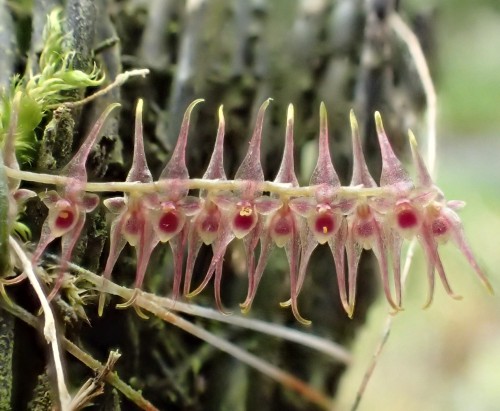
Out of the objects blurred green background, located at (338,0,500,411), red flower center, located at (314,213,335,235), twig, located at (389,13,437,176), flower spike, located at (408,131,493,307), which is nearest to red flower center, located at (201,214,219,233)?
red flower center, located at (314,213,335,235)

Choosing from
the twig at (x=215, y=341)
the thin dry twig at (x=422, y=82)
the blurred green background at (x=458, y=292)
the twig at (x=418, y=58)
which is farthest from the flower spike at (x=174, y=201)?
the blurred green background at (x=458, y=292)

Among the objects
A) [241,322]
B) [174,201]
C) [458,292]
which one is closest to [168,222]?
[174,201]

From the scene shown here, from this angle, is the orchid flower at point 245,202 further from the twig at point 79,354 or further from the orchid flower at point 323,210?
the twig at point 79,354

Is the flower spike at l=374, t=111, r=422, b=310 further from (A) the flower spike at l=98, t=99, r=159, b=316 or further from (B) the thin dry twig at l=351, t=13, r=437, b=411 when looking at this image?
(B) the thin dry twig at l=351, t=13, r=437, b=411

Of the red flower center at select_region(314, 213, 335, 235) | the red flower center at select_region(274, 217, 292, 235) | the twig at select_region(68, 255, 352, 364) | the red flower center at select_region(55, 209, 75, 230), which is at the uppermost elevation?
the red flower center at select_region(314, 213, 335, 235)

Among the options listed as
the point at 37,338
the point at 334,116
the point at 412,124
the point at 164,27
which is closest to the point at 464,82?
the point at 412,124

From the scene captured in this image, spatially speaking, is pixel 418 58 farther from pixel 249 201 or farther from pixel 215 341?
pixel 249 201
